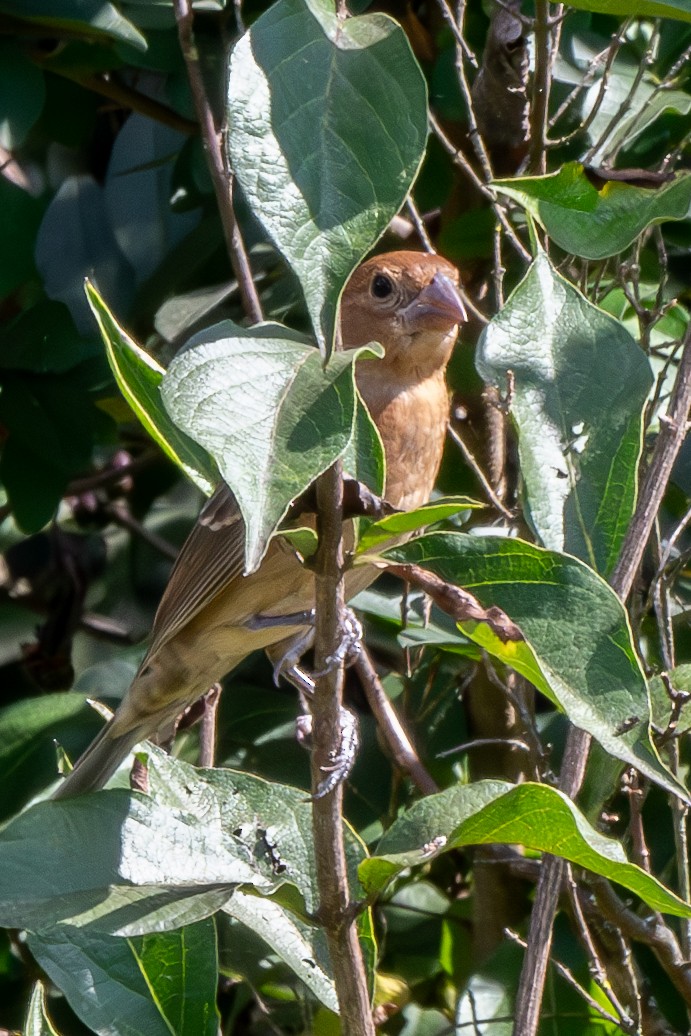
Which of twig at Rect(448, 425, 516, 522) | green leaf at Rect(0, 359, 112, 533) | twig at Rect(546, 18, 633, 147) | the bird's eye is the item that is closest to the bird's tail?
green leaf at Rect(0, 359, 112, 533)

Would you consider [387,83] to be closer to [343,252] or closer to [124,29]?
[343,252]

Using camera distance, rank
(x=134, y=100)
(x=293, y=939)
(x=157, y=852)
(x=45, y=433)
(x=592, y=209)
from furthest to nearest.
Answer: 1. (x=134, y=100)
2. (x=45, y=433)
3. (x=293, y=939)
4. (x=157, y=852)
5. (x=592, y=209)

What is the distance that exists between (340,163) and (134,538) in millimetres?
3242

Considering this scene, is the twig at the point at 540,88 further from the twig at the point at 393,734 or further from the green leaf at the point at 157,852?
the green leaf at the point at 157,852

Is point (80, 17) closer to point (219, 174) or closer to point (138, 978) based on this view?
point (219, 174)

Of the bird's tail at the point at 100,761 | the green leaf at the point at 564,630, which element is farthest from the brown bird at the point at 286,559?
the green leaf at the point at 564,630

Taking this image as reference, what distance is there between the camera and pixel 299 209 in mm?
1004

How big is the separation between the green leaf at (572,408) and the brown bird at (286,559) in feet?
3.30

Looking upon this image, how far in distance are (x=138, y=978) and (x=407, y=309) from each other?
1.61m

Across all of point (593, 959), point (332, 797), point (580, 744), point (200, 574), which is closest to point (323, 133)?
point (332, 797)

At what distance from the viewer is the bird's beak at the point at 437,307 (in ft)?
9.53

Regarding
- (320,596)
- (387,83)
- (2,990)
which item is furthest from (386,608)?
(387,83)

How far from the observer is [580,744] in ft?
5.61

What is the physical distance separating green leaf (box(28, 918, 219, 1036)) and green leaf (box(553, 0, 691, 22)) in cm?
131
